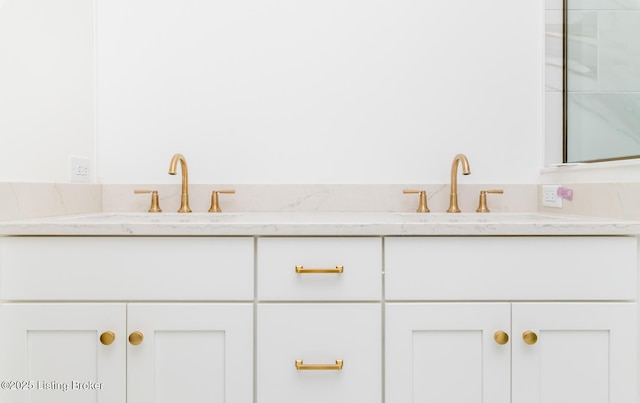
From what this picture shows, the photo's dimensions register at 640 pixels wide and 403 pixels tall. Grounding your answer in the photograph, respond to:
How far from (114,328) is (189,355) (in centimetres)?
20

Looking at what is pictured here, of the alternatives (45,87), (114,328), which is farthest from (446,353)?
(45,87)

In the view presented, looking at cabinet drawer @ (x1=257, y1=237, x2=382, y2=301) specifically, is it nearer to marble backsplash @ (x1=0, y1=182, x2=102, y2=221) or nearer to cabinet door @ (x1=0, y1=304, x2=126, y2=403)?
cabinet door @ (x1=0, y1=304, x2=126, y2=403)

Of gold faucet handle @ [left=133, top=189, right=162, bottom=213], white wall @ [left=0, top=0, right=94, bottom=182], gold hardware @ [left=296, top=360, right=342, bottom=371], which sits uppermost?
white wall @ [left=0, top=0, right=94, bottom=182]

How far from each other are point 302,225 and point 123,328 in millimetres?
509

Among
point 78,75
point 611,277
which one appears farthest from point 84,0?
point 611,277

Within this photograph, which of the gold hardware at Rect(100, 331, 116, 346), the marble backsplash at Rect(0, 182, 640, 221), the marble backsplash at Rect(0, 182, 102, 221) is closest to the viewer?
the gold hardware at Rect(100, 331, 116, 346)

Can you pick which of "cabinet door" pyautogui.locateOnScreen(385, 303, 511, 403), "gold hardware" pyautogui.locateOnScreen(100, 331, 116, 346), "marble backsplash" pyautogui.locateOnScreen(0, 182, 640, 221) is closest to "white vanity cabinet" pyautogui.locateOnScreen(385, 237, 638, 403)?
"cabinet door" pyautogui.locateOnScreen(385, 303, 511, 403)

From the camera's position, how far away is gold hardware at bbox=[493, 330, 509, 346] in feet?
3.42

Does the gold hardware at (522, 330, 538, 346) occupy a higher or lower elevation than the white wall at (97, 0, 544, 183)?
lower

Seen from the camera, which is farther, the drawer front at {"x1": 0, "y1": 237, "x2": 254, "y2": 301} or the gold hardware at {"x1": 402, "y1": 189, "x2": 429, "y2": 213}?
the gold hardware at {"x1": 402, "y1": 189, "x2": 429, "y2": 213}

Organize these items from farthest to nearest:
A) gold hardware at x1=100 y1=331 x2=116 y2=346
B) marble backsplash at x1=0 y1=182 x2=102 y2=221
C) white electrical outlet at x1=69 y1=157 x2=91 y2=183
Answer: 1. white electrical outlet at x1=69 y1=157 x2=91 y2=183
2. marble backsplash at x1=0 y1=182 x2=102 y2=221
3. gold hardware at x1=100 y1=331 x2=116 y2=346

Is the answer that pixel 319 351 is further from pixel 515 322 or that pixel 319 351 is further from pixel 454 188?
pixel 454 188

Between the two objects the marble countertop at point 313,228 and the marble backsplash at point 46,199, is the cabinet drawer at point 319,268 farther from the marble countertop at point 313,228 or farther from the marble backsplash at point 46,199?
the marble backsplash at point 46,199

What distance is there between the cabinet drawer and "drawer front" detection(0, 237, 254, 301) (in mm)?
50
